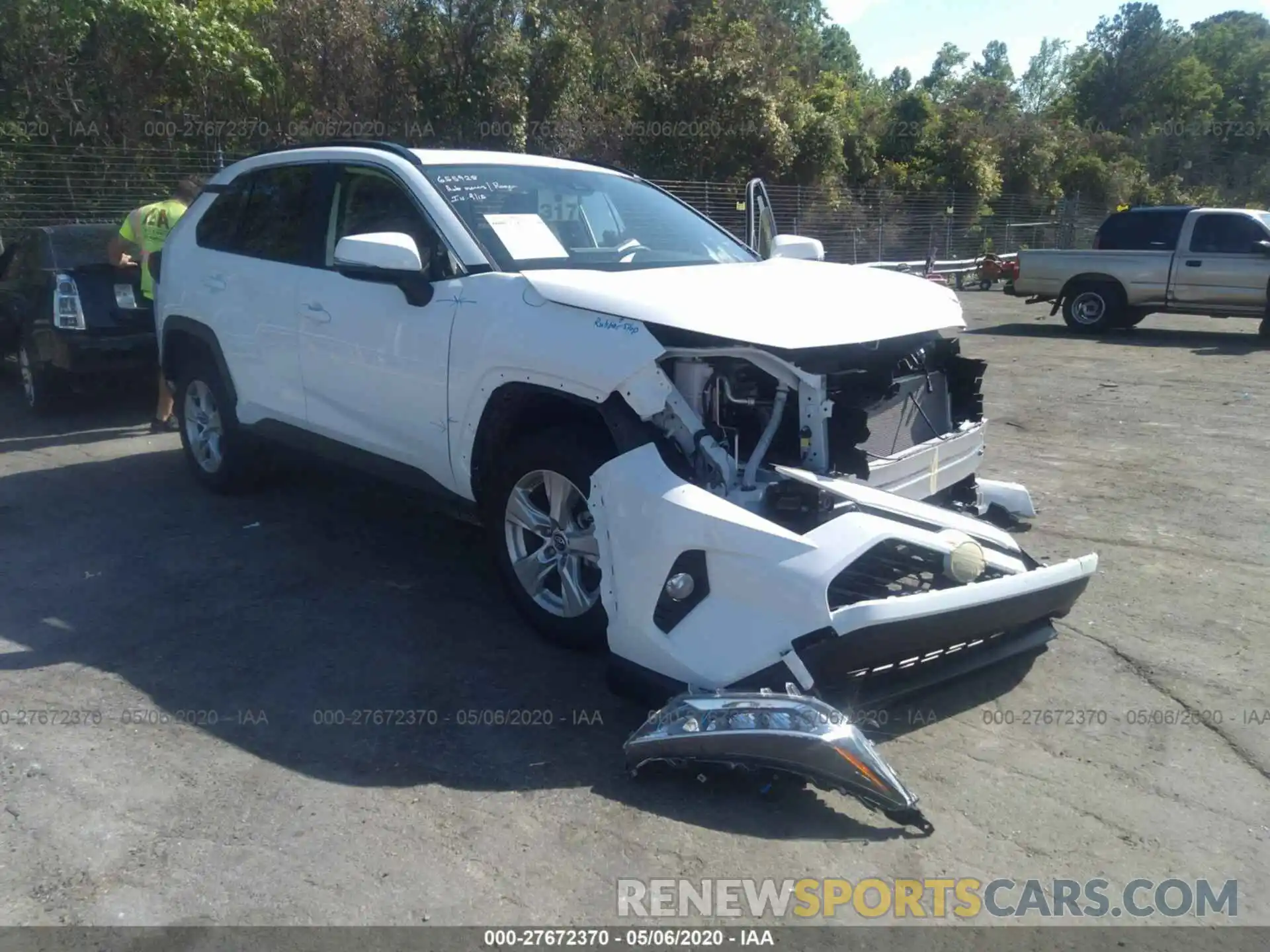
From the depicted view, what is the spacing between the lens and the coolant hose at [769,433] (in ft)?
13.0

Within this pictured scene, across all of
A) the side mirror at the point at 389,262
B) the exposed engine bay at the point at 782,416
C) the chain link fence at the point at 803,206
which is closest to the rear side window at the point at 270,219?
the side mirror at the point at 389,262

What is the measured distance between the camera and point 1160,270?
52.3 feet

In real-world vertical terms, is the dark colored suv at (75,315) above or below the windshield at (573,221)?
below

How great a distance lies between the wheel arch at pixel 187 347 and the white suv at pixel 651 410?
39 cm

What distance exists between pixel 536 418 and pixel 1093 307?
14.3 metres

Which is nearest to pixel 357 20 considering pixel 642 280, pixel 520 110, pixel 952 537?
pixel 520 110

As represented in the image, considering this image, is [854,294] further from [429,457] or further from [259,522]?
[259,522]

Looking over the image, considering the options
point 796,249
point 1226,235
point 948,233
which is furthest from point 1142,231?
point 796,249

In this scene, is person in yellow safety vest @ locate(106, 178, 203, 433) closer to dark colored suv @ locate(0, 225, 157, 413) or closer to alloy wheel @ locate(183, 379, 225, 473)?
dark colored suv @ locate(0, 225, 157, 413)

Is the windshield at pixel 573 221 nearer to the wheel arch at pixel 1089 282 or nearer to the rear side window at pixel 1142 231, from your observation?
the wheel arch at pixel 1089 282

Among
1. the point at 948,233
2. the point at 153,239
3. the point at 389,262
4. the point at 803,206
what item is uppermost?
the point at 803,206

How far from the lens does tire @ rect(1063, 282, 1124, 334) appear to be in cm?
1636

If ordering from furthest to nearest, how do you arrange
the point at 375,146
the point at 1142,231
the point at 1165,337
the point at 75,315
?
the point at 1142,231 < the point at 1165,337 < the point at 75,315 < the point at 375,146

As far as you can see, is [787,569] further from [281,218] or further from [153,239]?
[153,239]
